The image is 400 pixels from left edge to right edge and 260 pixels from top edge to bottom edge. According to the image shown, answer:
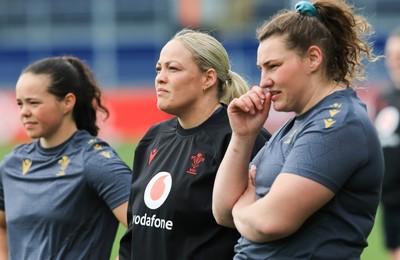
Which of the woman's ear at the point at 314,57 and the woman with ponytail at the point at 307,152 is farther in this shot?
the woman's ear at the point at 314,57

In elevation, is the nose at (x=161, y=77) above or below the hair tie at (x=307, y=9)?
below

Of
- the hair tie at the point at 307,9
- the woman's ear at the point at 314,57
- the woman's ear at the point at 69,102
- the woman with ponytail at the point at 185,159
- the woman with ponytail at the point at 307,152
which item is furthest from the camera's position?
the woman's ear at the point at 69,102

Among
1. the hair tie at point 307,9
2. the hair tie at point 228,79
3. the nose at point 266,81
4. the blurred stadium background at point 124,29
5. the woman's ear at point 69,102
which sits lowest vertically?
the blurred stadium background at point 124,29

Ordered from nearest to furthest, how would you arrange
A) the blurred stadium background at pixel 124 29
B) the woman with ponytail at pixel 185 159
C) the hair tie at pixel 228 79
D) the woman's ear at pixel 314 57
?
the woman's ear at pixel 314 57 < the woman with ponytail at pixel 185 159 < the hair tie at pixel 228 79 < the blurred stadium background at pixel 124 29

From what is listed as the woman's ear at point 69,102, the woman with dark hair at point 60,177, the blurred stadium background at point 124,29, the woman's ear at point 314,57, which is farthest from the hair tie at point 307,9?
the blurred stadium background at point 124,29

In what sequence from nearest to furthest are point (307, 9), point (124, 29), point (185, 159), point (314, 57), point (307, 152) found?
point (307, 152) → point (314, 57) → point (307, 9) → point (185, 159) → point (124, 29)

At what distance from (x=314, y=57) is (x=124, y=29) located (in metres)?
27.5

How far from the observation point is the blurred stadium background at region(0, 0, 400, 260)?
93.5 ft

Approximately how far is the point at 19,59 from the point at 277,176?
86.1 ft

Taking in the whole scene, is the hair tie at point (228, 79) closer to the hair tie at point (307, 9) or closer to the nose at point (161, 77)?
the nose at point (161, 77)

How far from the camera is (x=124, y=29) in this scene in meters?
31.1

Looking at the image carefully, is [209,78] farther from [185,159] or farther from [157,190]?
[157,190]

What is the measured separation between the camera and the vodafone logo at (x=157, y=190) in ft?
14.8

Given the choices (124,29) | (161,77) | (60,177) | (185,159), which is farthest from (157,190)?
(124,29)
